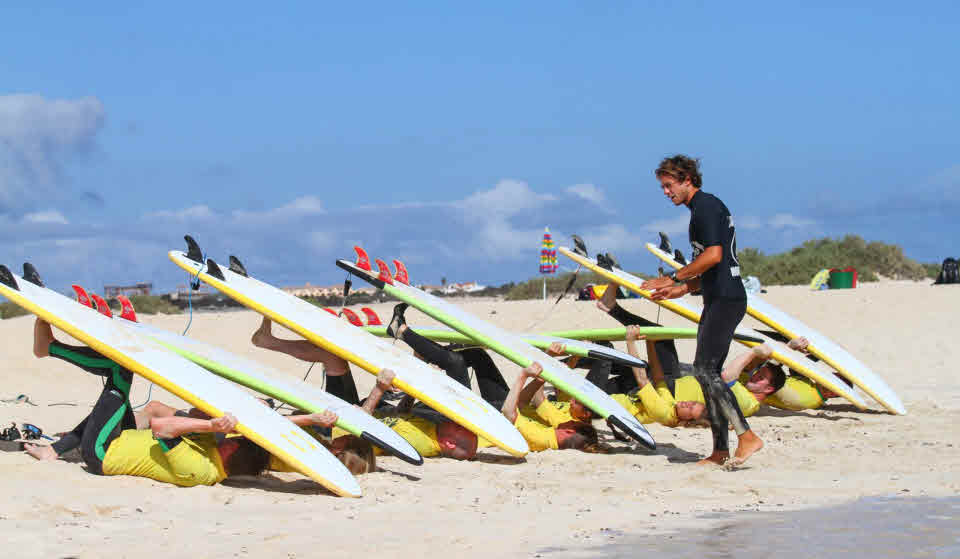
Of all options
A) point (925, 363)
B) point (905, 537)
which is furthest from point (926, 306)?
point (905, 537)

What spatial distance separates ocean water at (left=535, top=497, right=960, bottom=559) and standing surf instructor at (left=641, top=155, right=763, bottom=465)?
1.46 meters

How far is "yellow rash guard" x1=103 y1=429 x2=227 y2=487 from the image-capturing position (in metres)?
6.11

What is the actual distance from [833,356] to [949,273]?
12493 mm

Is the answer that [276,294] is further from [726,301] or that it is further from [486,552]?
[486,552]

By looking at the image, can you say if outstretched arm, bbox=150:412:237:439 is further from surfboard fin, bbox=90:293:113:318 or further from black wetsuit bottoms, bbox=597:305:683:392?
black wetsuit bottoms, bbox=597:305:683:392

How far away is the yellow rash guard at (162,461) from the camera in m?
6.11

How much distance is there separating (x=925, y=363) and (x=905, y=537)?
10.6 metres

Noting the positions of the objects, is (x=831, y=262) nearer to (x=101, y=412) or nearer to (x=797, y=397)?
(x=797, y=397)

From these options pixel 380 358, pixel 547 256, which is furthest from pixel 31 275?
pixel 547 256

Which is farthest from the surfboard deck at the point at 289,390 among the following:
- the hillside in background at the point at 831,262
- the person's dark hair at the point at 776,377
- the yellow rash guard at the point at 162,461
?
the hillside in background at the point at 831,262

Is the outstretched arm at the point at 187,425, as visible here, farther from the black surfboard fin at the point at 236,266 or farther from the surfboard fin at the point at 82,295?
the black surfboard fin at the point at 236,266

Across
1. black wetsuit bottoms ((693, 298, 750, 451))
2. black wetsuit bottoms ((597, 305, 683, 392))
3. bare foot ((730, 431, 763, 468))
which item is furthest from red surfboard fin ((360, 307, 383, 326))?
bare foot ((730, 431, 763, 468))

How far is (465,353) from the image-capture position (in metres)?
8.65

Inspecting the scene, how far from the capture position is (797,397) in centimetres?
1021
